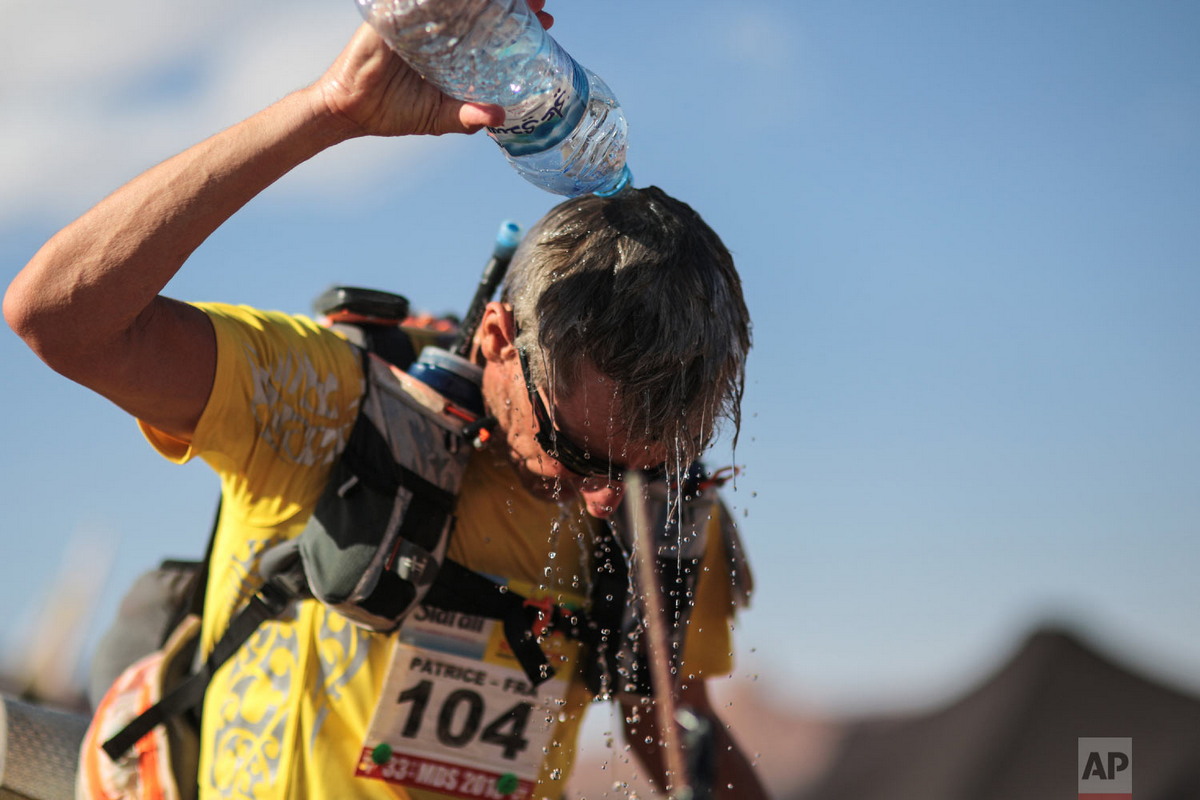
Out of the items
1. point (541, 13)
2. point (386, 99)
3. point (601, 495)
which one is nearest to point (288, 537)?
point (601, 495)

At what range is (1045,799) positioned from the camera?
6289mm

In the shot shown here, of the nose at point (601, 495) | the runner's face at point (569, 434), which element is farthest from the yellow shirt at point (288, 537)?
the nose at point (601, 495)

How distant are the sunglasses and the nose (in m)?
0.04

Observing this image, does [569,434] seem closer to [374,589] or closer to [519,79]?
[374,589]

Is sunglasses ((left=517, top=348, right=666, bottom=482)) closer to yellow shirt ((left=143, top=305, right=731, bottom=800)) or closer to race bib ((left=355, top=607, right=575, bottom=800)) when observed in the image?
yellow shirt ((left=143, top=305, right=731, bottom=800))

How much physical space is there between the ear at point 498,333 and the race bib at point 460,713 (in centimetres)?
65

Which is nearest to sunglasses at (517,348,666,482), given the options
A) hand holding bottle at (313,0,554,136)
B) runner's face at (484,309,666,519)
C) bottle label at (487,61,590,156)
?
runner's face at (484,309,666,519)

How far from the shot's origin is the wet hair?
8.14 ft

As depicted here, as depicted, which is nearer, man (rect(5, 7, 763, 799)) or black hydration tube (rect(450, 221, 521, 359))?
man (rect(5, 7, 763, 799))

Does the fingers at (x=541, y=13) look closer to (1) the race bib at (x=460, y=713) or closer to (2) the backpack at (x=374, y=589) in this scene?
(2) the backpack at (x=374, y=589)

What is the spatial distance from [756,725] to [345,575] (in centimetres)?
872

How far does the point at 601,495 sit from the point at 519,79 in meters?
1.03

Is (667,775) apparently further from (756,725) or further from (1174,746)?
(756,725)

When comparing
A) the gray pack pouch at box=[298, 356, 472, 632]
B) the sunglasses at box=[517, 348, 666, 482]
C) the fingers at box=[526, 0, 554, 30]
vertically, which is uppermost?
the fingers at box=[526, 0, 554, 30]
